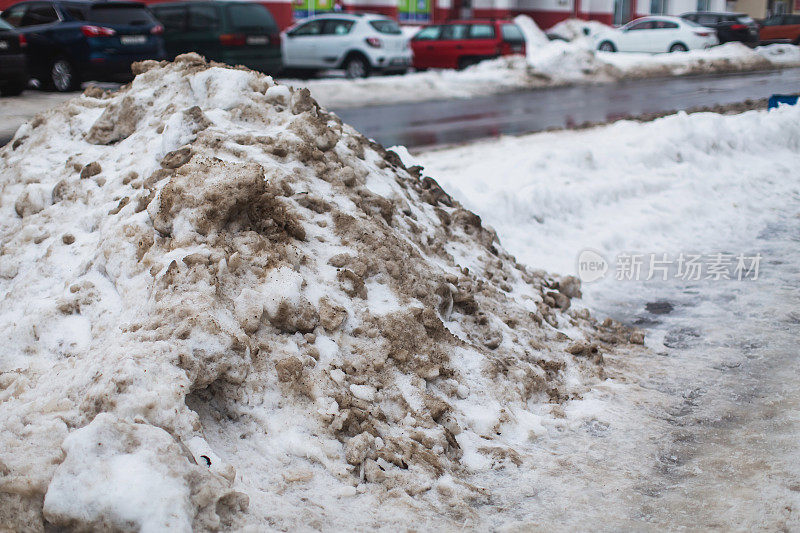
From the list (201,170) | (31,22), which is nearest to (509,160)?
(201,170)

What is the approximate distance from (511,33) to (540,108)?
8108 millimetres

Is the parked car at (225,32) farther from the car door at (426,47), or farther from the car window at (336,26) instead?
the car door at (426,47)

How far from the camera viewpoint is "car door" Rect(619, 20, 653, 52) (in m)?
28.6

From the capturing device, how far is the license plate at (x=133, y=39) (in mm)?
14344

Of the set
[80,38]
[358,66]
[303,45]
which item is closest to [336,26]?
[303,45]

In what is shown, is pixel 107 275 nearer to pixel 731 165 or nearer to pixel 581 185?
pixel 581 185

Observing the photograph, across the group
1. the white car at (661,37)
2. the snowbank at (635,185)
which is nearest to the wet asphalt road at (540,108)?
the snowbank at (635,185)

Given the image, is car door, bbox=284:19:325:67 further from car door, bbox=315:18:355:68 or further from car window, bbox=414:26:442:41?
car window, bbox=414:26:442:41

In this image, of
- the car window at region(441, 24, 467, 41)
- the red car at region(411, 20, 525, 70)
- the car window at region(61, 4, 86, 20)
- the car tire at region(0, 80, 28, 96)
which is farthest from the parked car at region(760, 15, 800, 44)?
the car tire at region(0, 80, 28, 96)

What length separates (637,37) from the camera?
28609 mm

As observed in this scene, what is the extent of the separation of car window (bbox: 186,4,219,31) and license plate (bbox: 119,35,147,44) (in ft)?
7.81

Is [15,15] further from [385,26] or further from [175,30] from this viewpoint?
[385,26]

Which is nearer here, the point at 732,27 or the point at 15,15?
the point at 15,15

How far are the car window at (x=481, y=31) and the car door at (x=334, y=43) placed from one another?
4.72 m
